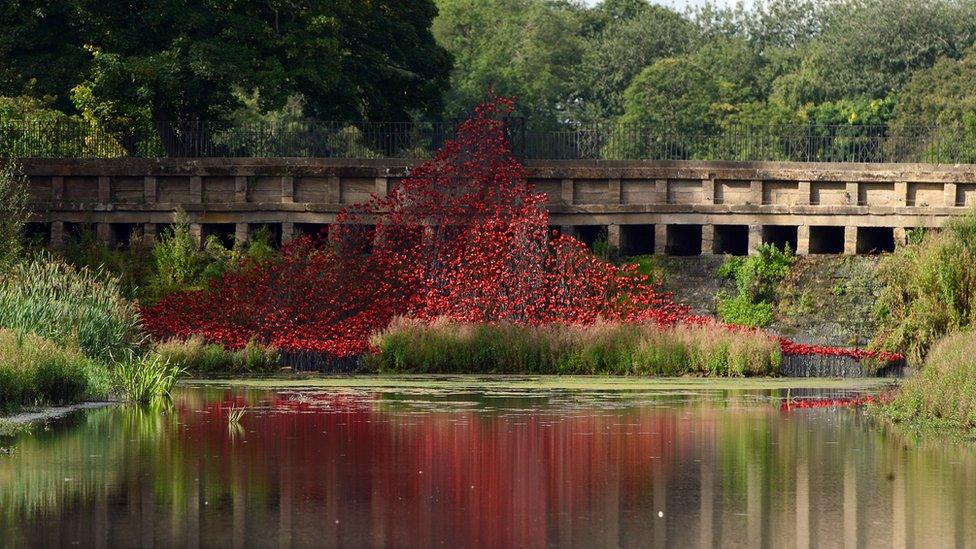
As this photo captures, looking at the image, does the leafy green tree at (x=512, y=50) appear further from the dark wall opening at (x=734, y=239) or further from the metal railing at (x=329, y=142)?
the dark wall opening at (x=734, y=239)

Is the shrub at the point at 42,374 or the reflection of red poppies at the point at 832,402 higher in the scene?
the shrub at the point at 42,374

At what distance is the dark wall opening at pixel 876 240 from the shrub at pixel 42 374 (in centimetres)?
2058

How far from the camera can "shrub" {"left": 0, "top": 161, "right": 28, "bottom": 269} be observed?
34.7 meters

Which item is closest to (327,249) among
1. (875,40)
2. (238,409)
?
(238,409)

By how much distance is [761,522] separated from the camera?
15.3 m

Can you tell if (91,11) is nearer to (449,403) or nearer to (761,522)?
(449,403)

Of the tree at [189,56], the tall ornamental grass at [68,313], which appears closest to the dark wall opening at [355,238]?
the tree at [189,56]

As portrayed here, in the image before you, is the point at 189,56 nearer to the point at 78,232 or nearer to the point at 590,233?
the point at 78,232

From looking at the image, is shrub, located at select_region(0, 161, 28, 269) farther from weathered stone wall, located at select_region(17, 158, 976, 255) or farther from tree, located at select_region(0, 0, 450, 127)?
tree, located at select_region(0, 0, 450, 127)

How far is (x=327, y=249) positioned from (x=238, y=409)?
14151mm

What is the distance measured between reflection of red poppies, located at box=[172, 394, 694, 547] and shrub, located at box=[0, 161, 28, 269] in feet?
34.3

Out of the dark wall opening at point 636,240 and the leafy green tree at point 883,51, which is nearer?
the dark wall opening at point 636,240

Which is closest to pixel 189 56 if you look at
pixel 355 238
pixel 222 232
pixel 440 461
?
pixel 222 232

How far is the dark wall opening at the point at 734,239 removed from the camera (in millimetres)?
42244
